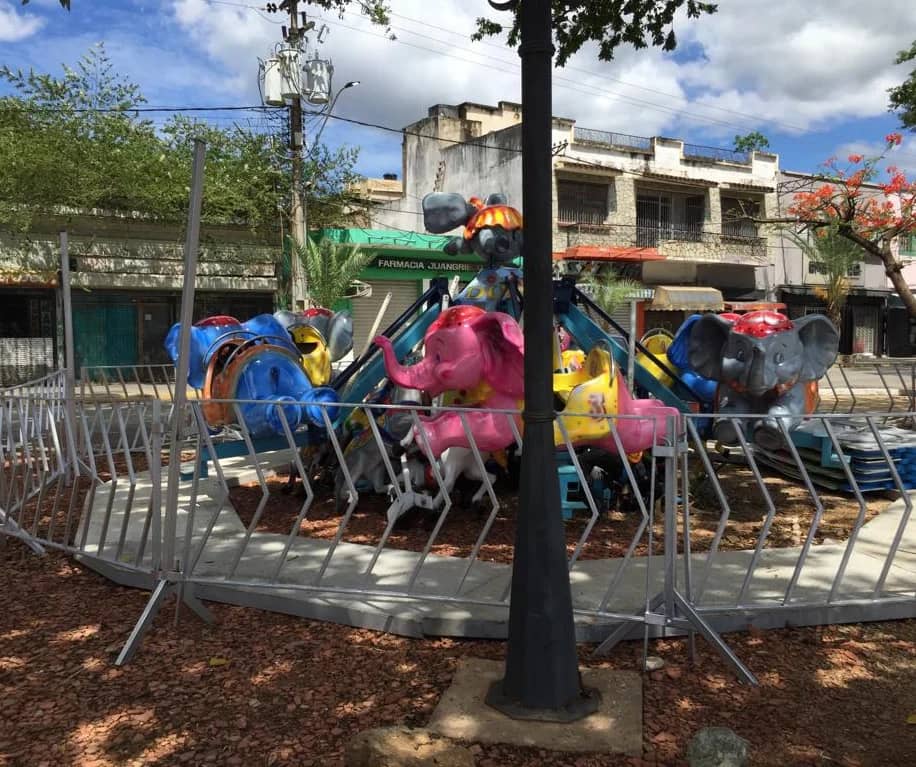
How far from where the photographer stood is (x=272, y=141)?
66.0 feet

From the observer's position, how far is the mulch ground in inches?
118

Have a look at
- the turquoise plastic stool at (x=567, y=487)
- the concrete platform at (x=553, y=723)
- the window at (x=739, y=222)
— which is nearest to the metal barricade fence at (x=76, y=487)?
the concrete platform at (x=553, y=723)

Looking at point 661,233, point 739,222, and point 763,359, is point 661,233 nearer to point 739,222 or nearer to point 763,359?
point 739,222

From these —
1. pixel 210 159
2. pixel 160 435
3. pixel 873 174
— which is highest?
pixel 210 159

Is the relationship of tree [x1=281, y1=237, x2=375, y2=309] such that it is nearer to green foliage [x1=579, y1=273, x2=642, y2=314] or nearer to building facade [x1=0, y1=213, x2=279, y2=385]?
building facade [x1=0, y1=213, x2=279, y2=385]

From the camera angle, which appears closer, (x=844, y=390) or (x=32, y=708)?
(x=32, y=708)

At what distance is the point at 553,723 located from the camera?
311 cm

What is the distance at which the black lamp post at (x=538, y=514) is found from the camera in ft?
9.93

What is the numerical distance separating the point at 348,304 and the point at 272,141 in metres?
4.79

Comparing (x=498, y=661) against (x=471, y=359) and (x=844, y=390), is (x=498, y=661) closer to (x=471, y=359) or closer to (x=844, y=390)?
(x=471, y=359)

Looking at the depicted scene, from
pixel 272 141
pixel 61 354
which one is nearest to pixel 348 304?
pixel 272 141

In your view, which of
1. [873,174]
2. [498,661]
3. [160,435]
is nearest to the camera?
[498,661]

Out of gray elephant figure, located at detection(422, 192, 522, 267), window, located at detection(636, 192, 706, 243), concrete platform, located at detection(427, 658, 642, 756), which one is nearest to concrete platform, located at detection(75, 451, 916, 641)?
concrete platform, located at detection(427, 658, 642, 756)

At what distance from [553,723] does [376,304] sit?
21.3 m
